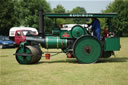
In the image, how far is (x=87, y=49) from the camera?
399 inches

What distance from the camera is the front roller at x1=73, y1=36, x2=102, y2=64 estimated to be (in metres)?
10.1

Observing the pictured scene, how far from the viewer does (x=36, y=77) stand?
23.6ft

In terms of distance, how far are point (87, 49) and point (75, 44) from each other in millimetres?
632

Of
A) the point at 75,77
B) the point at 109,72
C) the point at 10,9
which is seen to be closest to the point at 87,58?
the point at 109,72

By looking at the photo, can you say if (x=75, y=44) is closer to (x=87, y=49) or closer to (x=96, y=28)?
(x=87, y=49)

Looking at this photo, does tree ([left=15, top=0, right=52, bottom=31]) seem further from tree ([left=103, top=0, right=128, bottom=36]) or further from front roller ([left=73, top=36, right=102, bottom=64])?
front roller ([left=73, top=36, right=102, bottom=64])

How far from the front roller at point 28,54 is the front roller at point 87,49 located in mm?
1855

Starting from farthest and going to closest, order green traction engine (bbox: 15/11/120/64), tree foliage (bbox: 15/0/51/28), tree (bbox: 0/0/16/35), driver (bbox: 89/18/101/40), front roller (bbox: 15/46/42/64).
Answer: tree foliage (bbox: 15/0/51/28), tree (bbox: 0/0/16/35), driver (bbox: 89/18/101/40), green traction engine (bbox: 15/11/120/64), front roller (bbox: 15/46/42/64)

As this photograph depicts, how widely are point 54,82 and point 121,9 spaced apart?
53.0 metres

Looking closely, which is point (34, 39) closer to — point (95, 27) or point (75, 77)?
point (95, 27)

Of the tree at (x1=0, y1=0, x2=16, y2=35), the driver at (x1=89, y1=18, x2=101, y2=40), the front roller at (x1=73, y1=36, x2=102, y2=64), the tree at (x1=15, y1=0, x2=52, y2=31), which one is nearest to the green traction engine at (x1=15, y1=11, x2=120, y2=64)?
the front roller at (x1=73, y1=36, x2=102, y2=64)

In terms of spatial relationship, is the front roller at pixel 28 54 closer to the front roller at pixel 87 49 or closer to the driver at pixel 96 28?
the front roller at pixel 87 49

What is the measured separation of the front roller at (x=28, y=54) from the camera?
9.95 metres

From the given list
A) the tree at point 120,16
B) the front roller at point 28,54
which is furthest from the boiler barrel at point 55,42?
the tree at point 120,16
